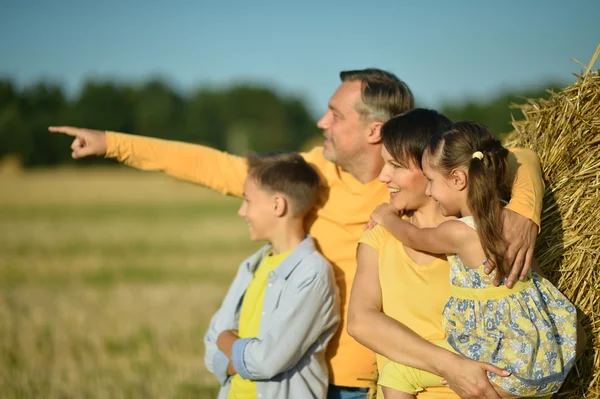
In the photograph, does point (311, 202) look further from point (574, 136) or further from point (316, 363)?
point (574, 136)

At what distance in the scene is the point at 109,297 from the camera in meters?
10.6

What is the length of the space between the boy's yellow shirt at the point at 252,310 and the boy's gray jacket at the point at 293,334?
9cm

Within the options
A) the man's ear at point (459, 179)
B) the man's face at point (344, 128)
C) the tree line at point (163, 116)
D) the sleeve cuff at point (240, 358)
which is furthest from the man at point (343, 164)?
the tree line at point (163, 116)

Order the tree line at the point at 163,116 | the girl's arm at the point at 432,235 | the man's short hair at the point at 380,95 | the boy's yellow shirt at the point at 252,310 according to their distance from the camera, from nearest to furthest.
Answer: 1. the girl's arm at the point at 432,235
2. the boy's yellow shirt at the point at 252,310
3. the man's short hair at the point at 380,95
4. the tree line at the point at 163,116

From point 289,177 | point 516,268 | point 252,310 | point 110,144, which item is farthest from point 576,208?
point 110,144

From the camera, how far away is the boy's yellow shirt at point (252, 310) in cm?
406

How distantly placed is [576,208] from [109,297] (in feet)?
26.5

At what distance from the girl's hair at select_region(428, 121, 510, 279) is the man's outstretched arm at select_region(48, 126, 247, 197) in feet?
5.30

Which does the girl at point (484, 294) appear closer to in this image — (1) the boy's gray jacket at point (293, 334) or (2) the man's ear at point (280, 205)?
(1) the boy's gray jacket at point (293, 334)

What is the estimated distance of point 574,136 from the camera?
388cm

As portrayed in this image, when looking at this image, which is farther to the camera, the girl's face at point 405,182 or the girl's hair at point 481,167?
the girl's face at point 405,182

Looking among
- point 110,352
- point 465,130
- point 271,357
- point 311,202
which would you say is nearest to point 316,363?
point 271,357

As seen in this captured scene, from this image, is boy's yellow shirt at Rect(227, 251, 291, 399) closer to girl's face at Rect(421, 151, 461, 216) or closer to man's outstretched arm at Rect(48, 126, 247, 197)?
man's outstretched arm at Rect(48, 126, 247, 197)

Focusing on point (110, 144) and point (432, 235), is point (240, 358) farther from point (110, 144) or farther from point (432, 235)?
point (110, 144)
